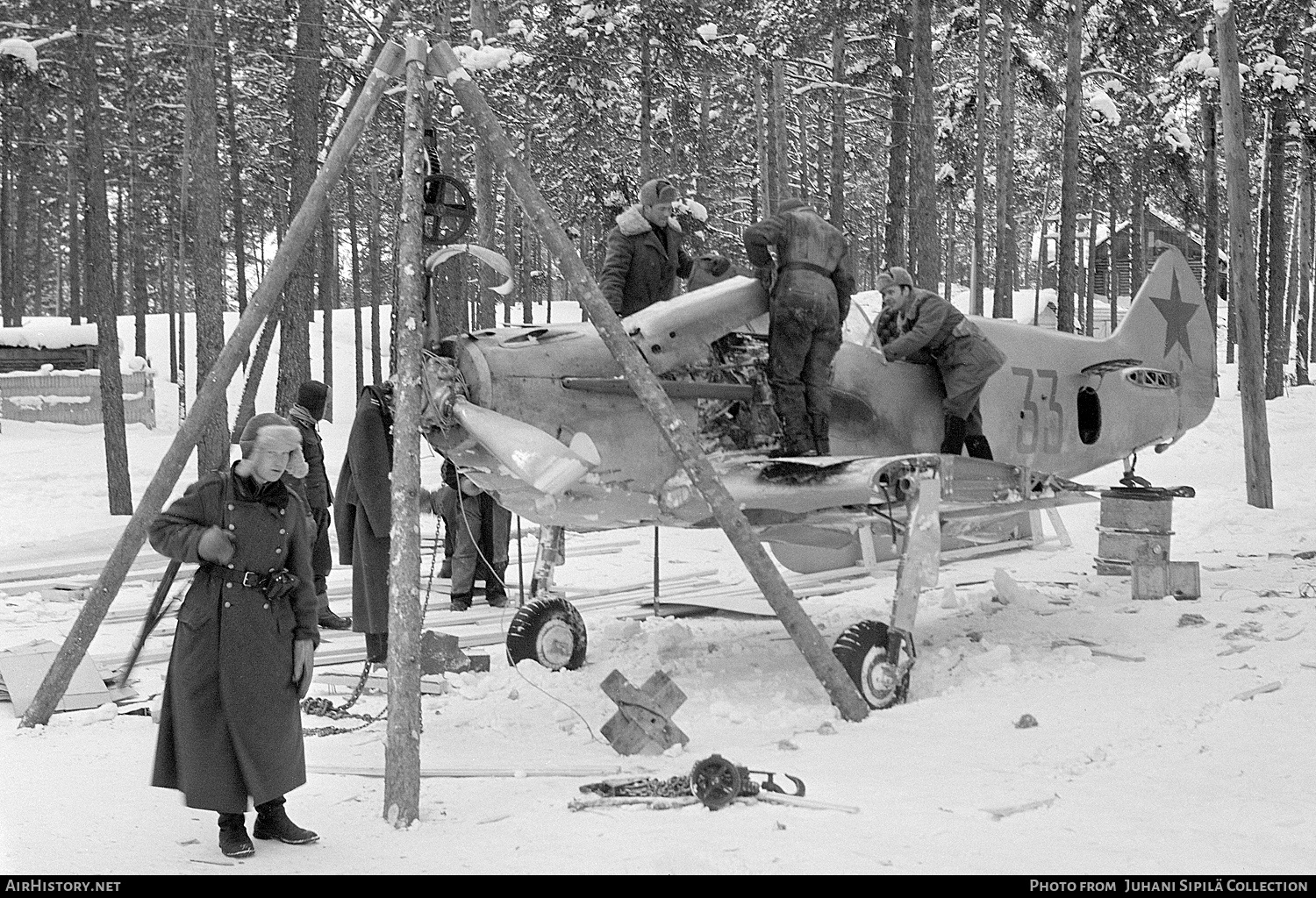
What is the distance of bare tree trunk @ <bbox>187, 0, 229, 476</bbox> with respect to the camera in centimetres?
1421

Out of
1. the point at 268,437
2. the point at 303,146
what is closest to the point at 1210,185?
the point at 303,146

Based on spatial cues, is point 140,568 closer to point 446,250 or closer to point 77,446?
point 446,250

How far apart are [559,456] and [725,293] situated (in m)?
2.01

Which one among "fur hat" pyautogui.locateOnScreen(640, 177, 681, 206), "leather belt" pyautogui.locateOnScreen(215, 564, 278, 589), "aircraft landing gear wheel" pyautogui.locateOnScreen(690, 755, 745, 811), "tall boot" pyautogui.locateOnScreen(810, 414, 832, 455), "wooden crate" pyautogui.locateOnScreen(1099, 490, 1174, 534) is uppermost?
"fur hat" pyautogui.locateOnScreen(640, 177, 681, 206)

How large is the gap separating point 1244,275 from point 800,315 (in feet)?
34.8

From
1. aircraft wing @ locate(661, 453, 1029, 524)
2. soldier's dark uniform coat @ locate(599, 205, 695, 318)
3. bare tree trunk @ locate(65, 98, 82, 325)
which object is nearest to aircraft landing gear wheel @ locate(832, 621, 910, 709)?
aircraft wing @ locate(661, 453, 1029, 524)

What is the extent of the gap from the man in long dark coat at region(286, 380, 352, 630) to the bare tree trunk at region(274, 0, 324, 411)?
7.25 metres

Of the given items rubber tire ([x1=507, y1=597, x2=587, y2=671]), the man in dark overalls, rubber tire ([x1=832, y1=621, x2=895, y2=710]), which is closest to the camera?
rubber tire ([x1=832, y1=621, x2=895, y2=710])

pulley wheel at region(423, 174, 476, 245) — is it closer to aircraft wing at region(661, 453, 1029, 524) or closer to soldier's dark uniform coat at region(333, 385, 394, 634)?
soldier's dark uniform coat at region(333, 385, 394, 634)

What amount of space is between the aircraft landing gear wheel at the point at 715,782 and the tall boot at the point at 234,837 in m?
1.60

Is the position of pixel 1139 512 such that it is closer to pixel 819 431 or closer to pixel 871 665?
pixel 819 431

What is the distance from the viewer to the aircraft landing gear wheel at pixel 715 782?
4598 mm
